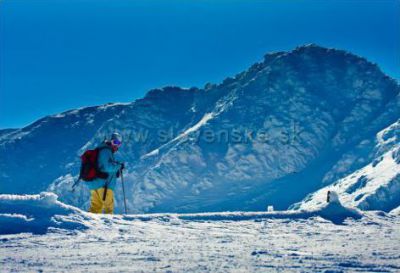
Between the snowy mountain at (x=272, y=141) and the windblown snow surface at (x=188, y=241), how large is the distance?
83870mm

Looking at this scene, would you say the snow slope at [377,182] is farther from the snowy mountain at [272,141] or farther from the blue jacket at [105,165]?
the blue jacket at [105,165]

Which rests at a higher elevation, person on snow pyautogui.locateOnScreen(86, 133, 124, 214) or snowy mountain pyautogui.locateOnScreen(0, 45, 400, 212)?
snowy mountain pyautogui.locateOnScreen(0, 45, 400, 212)

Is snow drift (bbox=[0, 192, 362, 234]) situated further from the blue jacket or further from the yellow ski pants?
the yellow ski pants

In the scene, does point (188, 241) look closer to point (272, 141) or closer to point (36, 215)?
point (36, 215)

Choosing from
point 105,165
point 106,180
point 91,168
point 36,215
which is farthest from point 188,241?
point 91,168

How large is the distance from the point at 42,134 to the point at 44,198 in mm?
163304

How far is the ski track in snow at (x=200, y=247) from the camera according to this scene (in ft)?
21.3

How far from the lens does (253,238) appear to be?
8.75 meters

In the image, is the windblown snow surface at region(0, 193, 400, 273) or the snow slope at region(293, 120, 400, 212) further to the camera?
the snow slope at region(293, 120, 400, 212)

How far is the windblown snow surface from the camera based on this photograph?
6.56 m

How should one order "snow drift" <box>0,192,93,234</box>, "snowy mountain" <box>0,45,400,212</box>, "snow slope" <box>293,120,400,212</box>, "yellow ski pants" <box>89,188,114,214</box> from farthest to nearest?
Result: "snowy mountain" <box>0,45,400,212</box> < "snow slope" <box>293,120,400,212</box> < "yellow ski pants" <box>89,188,114,214</box> < "snow drift" <box>0,192,93,234</box>

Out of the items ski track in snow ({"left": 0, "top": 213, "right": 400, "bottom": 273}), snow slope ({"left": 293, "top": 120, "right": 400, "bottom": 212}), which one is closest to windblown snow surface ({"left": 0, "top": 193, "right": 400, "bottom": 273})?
ski track in snow ({"left": 0, "top": 213, "right": 400, "bottom": 273})

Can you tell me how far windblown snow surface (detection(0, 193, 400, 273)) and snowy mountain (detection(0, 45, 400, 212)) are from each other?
83.9 metres

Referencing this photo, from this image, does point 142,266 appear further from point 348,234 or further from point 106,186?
point 106,186
